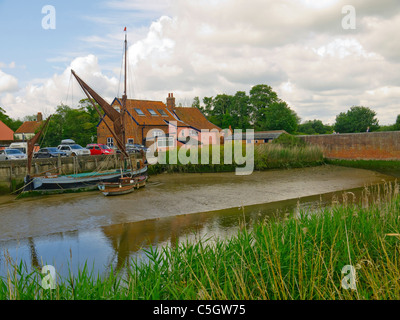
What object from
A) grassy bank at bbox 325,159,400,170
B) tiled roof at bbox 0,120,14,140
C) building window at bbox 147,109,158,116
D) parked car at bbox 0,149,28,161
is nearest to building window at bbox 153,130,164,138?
building window at bbox 147,109,158,116

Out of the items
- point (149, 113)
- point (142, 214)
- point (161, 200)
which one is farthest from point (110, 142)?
point (142, 214)

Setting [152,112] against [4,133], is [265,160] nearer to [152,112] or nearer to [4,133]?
[152,112]

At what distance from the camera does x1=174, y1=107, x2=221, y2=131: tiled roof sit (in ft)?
152

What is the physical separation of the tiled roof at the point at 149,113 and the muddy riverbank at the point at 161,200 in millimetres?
17181

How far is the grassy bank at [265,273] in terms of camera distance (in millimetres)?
3822

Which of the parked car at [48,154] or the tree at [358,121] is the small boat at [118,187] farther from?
the tree at [358,121]

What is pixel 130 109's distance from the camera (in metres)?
41.6

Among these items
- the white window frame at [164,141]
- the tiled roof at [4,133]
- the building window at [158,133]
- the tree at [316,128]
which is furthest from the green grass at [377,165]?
the tiled roof at [4,133]

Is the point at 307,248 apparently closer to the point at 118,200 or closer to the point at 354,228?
the point at 354,228

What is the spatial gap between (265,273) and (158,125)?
37261mm

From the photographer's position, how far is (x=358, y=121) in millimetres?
66812

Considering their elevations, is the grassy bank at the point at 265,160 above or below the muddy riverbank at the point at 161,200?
above
